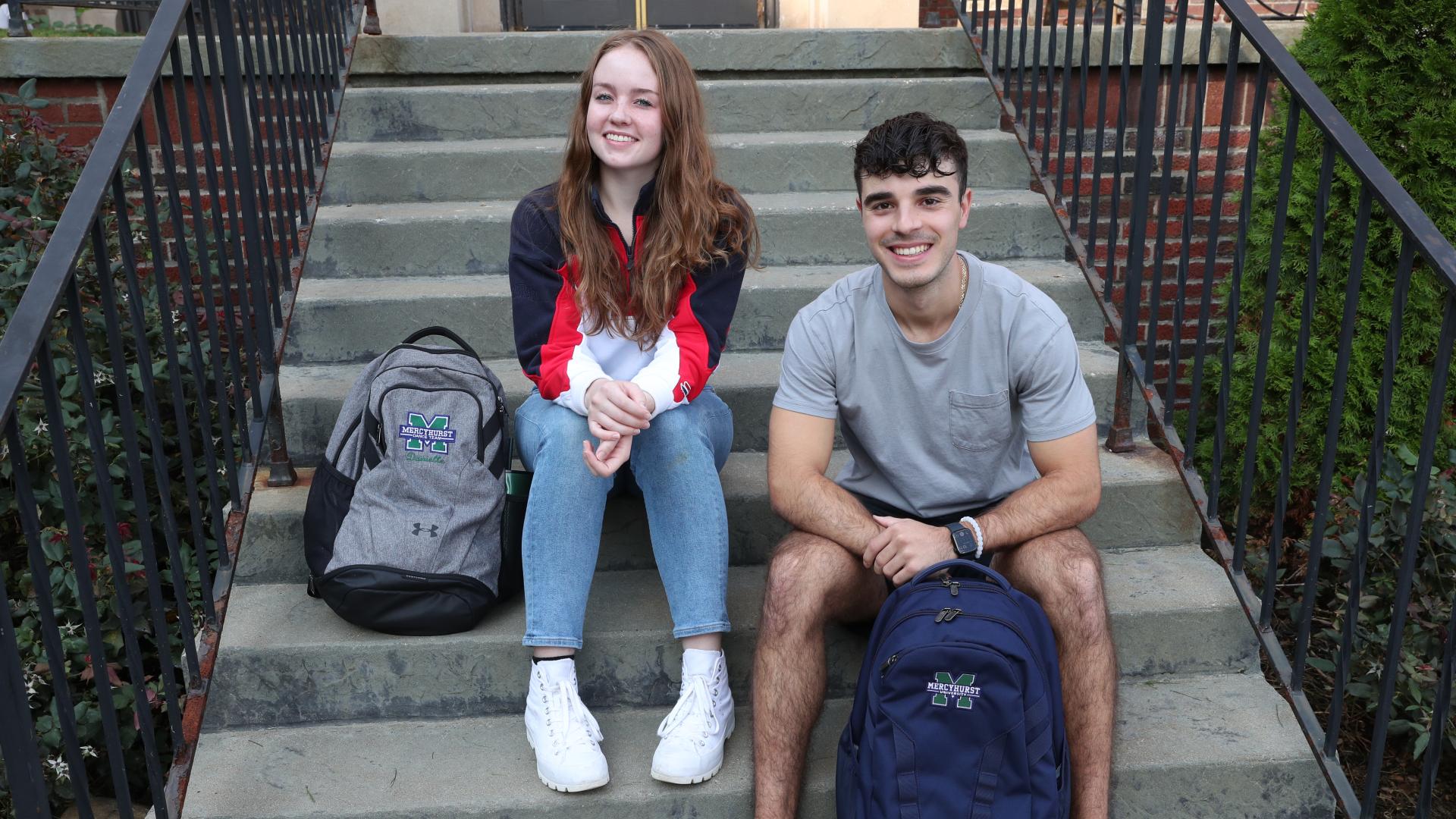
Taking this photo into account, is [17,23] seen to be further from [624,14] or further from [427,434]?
[624,14]

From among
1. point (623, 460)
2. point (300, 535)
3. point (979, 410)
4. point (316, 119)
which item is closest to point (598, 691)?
point (623, 460)

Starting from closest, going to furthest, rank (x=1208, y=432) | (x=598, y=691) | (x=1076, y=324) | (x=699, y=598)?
(x=699, y=598) < (x=598, y=691) < (x=1076, y=324) < (x=1208, y=432)

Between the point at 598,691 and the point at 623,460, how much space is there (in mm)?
514

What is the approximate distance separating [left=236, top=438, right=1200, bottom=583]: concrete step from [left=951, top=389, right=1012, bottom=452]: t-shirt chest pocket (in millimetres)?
521

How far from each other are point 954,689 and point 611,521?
0.99m

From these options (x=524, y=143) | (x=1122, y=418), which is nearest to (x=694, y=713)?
(x=1122, y=418)

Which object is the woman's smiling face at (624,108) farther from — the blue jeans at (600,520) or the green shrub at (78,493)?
the green shrub at (78,493)

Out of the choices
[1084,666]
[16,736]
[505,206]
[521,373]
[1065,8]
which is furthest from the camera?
[1065,8]

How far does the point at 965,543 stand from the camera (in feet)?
6.56

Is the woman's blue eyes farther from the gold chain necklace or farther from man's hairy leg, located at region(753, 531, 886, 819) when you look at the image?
man's hairy leg, located at region(753, 531, 886, 819)

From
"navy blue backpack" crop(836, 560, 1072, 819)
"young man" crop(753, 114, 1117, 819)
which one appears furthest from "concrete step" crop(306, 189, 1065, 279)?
"navy blue backpack" crop(836, 560, 1072, 819)

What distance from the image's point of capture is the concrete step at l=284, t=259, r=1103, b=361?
2.85 m

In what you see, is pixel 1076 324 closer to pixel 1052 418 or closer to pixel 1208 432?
pixel 1208 432

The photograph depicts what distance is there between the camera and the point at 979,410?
6.98ft
